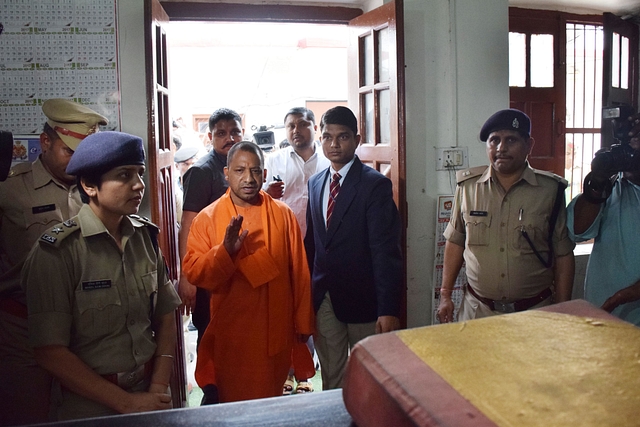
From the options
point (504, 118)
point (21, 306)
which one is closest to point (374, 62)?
point (504, 118)

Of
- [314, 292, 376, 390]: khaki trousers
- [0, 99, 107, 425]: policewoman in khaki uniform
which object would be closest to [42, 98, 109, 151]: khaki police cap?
[0, 99, 107, 425]: policewoman in khaki uniform

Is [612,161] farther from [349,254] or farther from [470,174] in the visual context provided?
[349,254]

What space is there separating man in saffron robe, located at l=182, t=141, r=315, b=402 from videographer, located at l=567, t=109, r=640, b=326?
4.14ft

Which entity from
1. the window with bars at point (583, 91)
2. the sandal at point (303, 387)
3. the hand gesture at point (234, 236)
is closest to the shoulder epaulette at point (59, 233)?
the hand gesture at point (234, 236)

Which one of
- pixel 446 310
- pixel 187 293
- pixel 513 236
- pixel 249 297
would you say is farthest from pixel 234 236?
pixel 513 236

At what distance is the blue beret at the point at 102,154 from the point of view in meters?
1.49

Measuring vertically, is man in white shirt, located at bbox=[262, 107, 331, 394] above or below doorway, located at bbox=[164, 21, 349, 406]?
below

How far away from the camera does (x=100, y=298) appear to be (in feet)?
4.82

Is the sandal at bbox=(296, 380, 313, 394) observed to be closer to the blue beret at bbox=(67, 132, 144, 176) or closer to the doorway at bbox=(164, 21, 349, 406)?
the blue beret at bbox=(67, 132, 144, 176)

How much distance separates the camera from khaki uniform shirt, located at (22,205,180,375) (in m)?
1.40

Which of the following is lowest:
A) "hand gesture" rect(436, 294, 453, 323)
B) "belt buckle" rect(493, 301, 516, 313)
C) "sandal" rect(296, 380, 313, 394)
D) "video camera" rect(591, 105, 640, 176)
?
"sandal" rect(296, 380, 313, 394)

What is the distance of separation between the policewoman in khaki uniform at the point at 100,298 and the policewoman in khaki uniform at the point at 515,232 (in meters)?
1.41

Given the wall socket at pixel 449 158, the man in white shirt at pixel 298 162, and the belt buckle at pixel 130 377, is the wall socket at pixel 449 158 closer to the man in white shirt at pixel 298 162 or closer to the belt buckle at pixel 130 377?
the man in white shirt at pixel 298 162

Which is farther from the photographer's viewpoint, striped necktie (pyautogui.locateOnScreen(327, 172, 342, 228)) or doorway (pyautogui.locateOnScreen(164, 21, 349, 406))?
doorway (pyautogui.locateOnScreen(164, 21, 349, 406))
